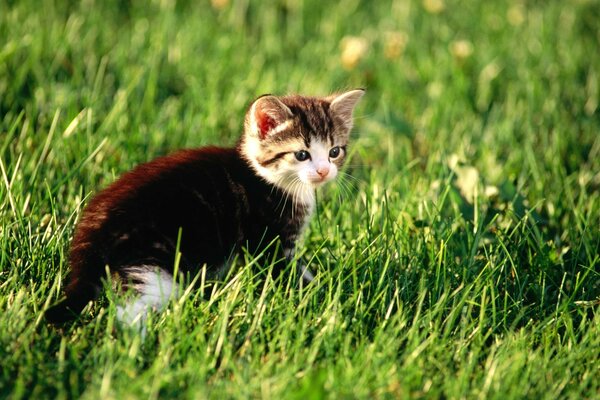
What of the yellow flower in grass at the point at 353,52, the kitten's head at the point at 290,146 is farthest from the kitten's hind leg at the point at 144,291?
the yellow flower in grass at the point at 353,52

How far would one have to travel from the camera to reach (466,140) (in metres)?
4.64

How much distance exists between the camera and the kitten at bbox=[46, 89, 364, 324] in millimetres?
2801

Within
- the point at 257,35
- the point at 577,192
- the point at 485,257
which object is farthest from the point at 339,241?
the point at 257,35

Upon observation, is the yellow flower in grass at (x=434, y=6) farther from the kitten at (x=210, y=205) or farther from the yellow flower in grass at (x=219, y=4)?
the kitten at (x=210, y=205)

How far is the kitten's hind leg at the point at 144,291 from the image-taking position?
271cm

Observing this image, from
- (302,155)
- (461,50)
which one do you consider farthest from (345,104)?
(461,50)

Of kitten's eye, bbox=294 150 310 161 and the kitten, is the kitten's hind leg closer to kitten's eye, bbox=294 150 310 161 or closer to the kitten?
the kitten

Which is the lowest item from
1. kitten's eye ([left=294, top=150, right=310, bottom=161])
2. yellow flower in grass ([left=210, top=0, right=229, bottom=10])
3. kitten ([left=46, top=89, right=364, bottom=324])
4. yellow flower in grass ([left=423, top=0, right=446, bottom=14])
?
kitten ([left=46, top=89, right=364, bottom=324])

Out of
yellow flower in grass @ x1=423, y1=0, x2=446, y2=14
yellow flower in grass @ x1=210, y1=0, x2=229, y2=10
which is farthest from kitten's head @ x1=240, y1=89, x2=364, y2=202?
yellow flower in grass @ x1=423, y1=0, x2=446, y2=14

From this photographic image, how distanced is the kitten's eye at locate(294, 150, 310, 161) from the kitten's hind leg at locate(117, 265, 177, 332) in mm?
897

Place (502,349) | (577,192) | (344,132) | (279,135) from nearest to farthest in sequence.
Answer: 1. (502,349)
2. (279,135)
3. (344,132)
4. (577,192)

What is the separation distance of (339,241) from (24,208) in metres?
1.38

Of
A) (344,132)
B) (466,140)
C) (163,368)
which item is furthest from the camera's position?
→ (466,140)

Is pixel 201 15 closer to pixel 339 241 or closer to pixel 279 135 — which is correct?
pixel 279 135
